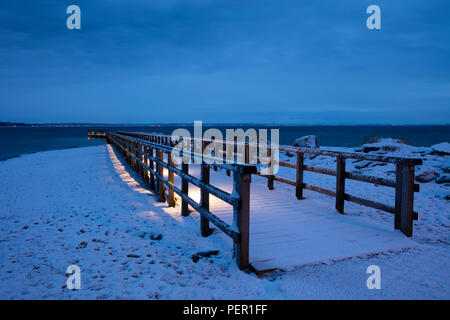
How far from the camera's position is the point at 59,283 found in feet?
10.3

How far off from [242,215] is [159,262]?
1.23 metres

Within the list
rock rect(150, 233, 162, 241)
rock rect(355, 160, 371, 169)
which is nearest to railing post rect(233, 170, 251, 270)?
rock rect(150, 233, 162, 241)

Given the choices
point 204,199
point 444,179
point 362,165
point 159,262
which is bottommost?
point 159,262

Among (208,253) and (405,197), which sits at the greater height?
(405,197)

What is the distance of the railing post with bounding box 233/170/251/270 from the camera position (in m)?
3.27

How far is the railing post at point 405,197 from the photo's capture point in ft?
14.0

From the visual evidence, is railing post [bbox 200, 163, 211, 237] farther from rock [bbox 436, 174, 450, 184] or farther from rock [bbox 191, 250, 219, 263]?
rock [bbox 436, 174, 450, 184]

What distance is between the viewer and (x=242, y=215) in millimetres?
3340

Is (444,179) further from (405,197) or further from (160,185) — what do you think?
(160,185)

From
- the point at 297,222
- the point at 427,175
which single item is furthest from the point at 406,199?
the point at 427,175

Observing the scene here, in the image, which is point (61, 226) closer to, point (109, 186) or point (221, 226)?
point (221, 226)

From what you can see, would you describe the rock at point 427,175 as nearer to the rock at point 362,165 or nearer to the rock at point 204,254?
the rock at point 362,165

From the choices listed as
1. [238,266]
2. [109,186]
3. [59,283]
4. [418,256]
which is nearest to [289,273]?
[238,266]
